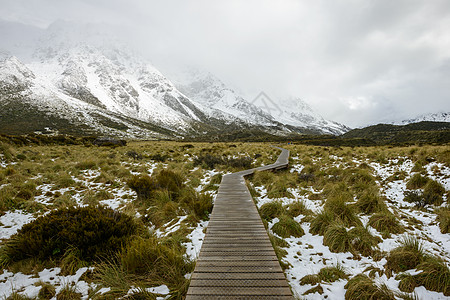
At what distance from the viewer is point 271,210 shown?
6.52m

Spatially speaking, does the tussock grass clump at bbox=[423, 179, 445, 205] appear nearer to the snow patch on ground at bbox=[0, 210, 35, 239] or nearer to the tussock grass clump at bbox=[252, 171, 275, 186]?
the tussock grass clump at bbox=[252, 171, 275, 186]

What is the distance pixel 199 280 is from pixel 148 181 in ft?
18.6

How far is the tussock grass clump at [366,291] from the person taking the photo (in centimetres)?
294

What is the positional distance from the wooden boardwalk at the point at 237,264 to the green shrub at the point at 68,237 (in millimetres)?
2116

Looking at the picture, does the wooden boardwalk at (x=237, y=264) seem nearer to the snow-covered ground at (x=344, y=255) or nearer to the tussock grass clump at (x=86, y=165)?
the snow-covered ground at (x=344, y=255)

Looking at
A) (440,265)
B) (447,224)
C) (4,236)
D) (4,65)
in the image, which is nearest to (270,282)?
(440,265)

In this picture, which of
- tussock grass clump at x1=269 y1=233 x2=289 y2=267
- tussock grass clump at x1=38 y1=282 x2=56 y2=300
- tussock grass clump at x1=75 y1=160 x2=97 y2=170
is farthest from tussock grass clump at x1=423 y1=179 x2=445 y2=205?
tussock grass clump at x1=75 y1=160 x2=97 y2=170

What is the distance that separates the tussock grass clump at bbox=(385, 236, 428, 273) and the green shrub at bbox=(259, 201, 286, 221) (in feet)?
9.54

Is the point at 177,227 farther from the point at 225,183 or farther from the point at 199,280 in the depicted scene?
the point at 225,183

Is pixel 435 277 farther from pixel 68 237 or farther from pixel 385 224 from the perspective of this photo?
pixel 68 237

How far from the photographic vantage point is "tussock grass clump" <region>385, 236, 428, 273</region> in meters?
3.52

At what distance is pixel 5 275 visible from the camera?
3668 millimetres

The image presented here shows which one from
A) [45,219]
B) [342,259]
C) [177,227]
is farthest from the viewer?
[177,227]

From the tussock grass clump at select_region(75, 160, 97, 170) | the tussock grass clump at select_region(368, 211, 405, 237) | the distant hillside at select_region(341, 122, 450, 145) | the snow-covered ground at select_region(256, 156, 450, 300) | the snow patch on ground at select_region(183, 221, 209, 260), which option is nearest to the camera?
the snow-covered ground at select_region(256, 156, 450, 300)
